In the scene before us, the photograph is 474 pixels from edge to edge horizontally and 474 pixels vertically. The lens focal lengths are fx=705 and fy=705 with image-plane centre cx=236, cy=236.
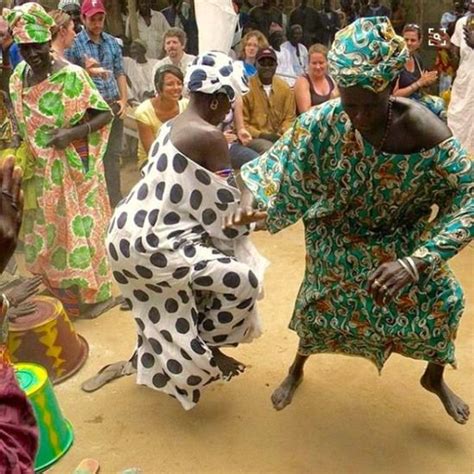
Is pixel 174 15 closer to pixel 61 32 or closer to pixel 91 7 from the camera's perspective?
pixel 91 7

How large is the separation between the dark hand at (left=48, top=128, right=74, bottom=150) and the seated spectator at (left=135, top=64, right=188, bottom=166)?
947 mm

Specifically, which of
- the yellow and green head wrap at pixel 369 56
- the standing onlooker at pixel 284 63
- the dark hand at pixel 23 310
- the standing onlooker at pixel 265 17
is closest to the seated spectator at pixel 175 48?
the standing onlooker at pixel 284 63

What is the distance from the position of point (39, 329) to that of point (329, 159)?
63.2 inches

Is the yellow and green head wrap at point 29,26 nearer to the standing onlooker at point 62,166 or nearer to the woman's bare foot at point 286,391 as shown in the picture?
the standing onlooker at point 62,166

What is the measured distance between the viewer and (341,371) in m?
3.51

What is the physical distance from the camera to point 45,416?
2.82 m

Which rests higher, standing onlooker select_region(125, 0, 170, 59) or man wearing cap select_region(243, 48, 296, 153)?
man wearing cap select_region(243, 48, 296, 153)

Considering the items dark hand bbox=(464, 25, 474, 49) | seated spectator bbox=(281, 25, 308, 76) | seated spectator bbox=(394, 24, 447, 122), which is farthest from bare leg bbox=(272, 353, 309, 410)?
seated spectator bbox=(281, 25, 308, 76)

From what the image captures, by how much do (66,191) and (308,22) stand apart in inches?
241

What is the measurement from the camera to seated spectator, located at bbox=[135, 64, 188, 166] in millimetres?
4520

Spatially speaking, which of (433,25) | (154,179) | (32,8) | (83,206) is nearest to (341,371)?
(154,179)

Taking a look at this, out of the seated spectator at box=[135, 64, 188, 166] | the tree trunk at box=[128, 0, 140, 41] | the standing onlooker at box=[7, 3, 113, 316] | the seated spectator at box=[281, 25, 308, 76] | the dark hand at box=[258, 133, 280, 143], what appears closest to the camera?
the standing onlooker at box=[7, 3, 113, 316]

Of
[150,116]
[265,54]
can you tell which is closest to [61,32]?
[150,116]

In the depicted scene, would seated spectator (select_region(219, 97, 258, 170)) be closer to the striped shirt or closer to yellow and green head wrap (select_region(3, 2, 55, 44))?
the striped shirt
